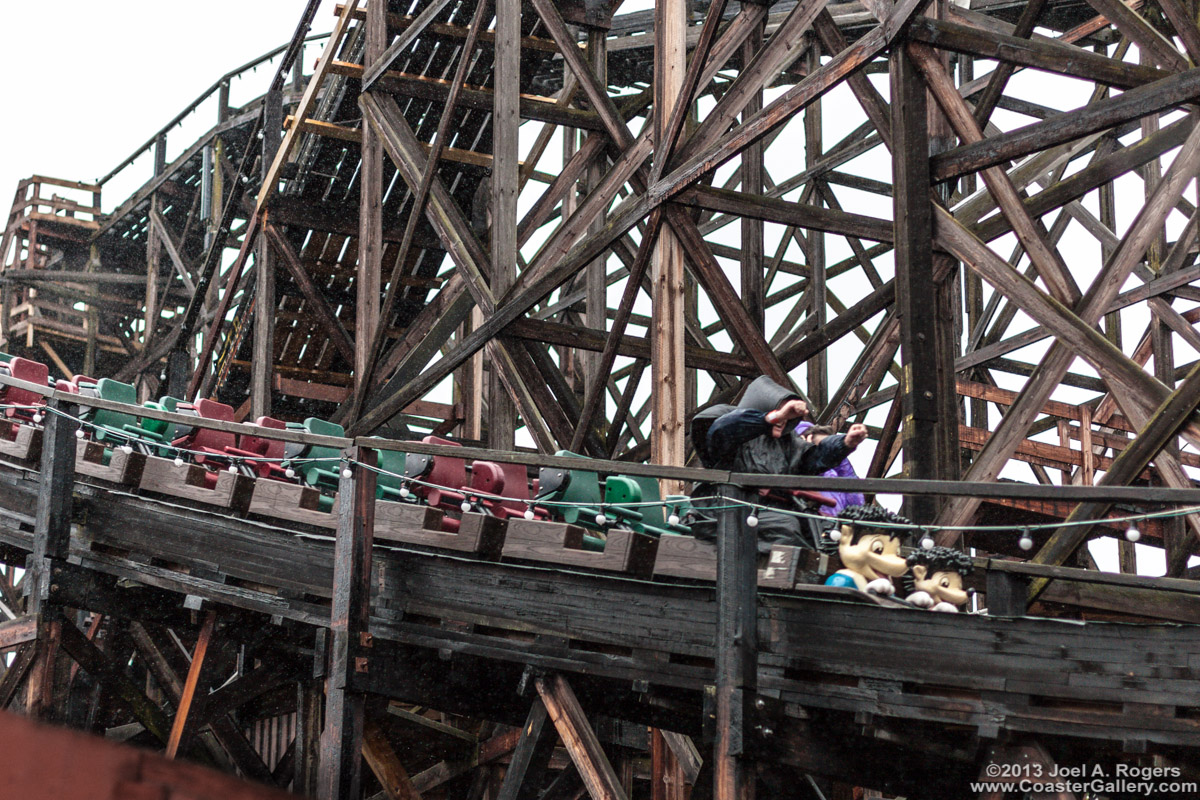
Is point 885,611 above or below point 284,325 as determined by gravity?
below

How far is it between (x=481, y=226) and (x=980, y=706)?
32.9ft

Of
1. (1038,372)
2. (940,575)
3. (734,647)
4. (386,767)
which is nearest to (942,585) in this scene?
(940,575)

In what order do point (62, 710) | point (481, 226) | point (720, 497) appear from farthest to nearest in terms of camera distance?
point (481, 226), point (62, 710), point (720, 497)

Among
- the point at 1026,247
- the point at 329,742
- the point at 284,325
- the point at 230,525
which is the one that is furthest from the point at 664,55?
the point at 284,325

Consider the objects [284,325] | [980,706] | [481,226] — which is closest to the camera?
[980,706]

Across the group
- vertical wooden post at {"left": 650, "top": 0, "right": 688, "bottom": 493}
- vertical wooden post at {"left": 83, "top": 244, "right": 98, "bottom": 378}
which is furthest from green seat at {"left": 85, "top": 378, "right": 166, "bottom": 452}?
vertical wooden post at {"left": 83, "top": 244, "right": 98, "bottom": 378}

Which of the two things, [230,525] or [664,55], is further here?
[664,55]

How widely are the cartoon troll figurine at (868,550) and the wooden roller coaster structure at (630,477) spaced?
0.11 metres

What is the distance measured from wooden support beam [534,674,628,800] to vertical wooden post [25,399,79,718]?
315cm

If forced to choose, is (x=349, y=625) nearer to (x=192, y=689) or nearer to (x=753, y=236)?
(x=192, y=689)

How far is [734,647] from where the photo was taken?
575cm

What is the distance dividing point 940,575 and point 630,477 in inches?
119

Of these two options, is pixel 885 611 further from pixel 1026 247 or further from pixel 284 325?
pixel 284 325

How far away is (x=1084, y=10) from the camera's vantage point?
15.3 meters
